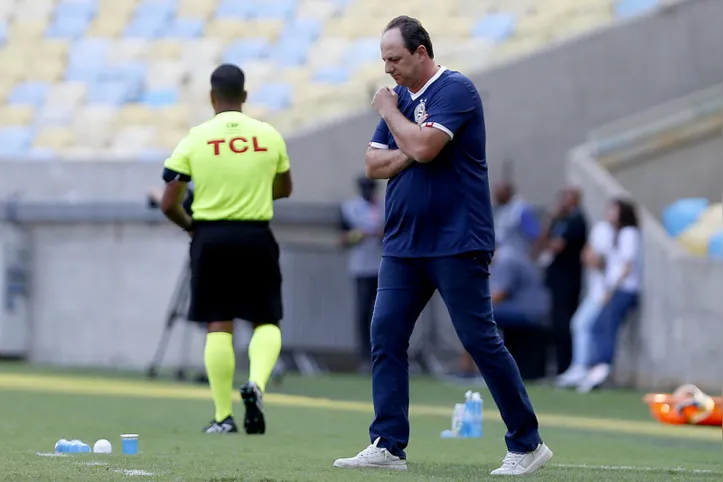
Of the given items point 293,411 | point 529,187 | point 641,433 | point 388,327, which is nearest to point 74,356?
point 529,187

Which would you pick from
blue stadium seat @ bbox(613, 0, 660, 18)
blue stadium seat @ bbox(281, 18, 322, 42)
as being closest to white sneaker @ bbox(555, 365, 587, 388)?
blue stadium seat @ bbox(613, 0, 660, 18)

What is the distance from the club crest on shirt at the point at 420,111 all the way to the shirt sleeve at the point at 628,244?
372 inches

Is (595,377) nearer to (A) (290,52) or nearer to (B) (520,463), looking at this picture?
(B) (520,463)

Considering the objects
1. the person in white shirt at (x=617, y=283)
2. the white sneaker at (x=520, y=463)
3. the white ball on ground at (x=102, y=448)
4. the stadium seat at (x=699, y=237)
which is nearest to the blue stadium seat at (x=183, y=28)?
the person in white shirt at (x=617, y=283)

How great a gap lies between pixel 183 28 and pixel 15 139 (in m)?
3.61

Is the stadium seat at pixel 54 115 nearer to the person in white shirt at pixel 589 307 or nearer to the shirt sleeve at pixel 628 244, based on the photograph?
the person in white shirt at pixel 589 307

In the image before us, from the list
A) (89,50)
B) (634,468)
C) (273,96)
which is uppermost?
(89,50)

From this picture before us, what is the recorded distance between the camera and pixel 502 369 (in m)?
6.77

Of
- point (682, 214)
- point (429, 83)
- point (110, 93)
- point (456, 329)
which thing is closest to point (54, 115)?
point (110, 93)

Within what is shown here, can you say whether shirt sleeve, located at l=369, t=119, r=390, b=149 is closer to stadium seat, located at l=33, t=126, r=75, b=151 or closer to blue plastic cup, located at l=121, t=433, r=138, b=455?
blue plastic cup, located at l=121, t=433, r=138, b=455

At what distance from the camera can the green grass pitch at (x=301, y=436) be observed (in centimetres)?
682

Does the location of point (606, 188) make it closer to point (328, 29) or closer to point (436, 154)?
point (328, 29)

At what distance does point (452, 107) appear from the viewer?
22.2ft

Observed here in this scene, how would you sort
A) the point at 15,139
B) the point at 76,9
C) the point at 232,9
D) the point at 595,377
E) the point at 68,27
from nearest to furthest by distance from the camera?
the point at 595,377 < the point at 15,139 < the point at 232,9 < the point at 68,27 < the point at 76,9
